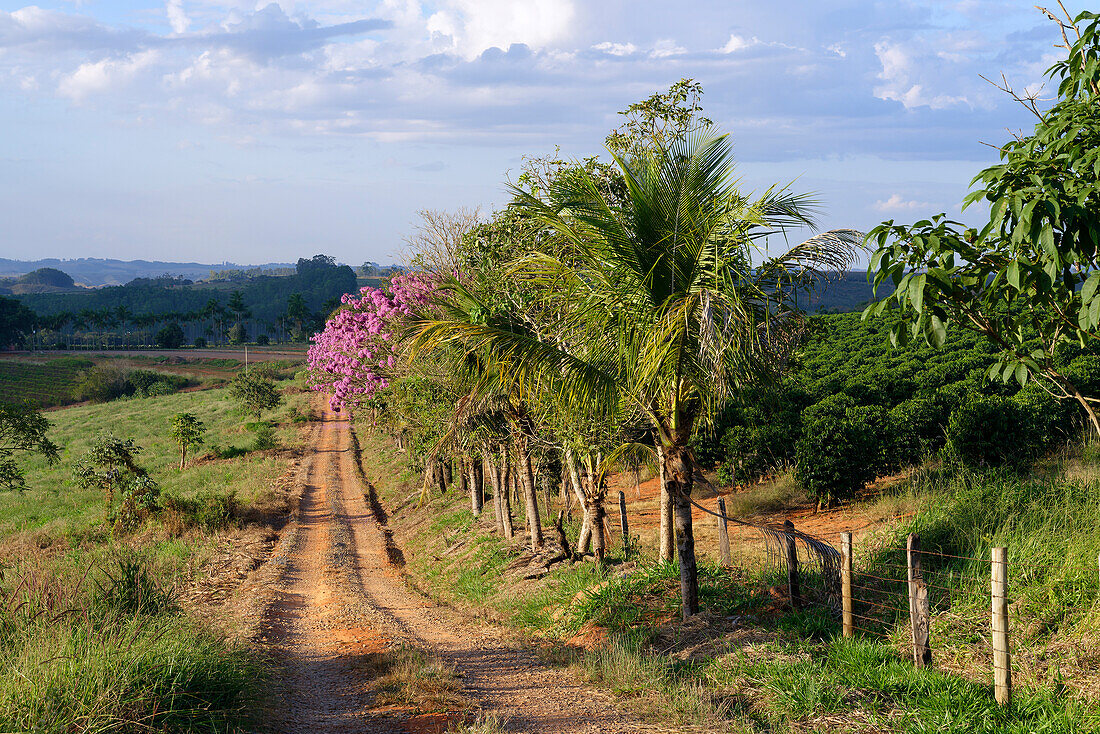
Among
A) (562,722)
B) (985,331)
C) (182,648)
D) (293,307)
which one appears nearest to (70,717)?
(182,648)

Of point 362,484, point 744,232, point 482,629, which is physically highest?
point 744,232

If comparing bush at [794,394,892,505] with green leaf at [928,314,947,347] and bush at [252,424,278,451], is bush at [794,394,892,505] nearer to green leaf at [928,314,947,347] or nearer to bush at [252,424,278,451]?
green leaf at [928,314,947,347]

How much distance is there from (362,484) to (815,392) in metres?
17.2

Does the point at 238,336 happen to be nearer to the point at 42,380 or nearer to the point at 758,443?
the point at 42,380

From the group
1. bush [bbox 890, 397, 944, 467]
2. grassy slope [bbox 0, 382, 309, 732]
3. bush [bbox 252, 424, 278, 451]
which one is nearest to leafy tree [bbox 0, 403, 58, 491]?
grassy slope [bbox 0, 382, 309, 732]

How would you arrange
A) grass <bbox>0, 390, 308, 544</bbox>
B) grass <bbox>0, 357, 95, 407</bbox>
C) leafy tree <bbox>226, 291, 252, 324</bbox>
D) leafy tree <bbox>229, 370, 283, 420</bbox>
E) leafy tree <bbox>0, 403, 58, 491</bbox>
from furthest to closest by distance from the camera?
1. leafy tree <bbox>226, 291, 252, 324</bbox>
2. grass <bbox>0, 357, 95, 407</bbox>
3. leafy tree <bbox>229, 370, 283, 420</bbox>
4. grass <bbox>0, 390, 308, 544</bbox>
5. leafy tree <bbox>0, 403, 58, 491</bbox>

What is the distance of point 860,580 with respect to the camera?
8312 millimetres

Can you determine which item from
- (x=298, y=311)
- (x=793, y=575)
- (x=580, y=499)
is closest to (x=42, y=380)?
(x=298, y=311)

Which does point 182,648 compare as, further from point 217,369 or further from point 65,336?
point 65,336

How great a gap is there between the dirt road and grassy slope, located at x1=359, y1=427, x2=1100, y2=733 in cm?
51

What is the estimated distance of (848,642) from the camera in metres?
7.00

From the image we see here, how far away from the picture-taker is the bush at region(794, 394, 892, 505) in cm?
1465

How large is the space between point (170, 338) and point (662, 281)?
126349 mm

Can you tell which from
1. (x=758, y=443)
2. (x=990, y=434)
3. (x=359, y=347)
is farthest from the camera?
(x=758, y=443)
